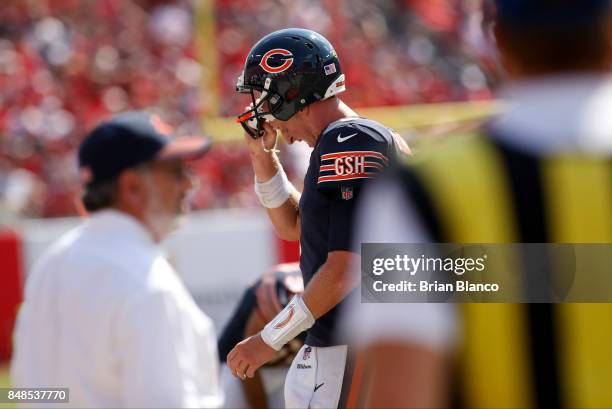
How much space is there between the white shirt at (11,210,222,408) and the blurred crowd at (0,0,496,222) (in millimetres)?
8859

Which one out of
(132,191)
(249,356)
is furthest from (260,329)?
(132,191)

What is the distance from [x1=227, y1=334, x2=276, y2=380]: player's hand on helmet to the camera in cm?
332

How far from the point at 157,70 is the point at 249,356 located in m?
11.1

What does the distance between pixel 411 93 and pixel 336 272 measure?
39.7 feet

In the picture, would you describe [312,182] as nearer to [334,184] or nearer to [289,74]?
[334,184]

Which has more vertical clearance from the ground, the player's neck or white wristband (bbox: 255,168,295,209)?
the player's neck

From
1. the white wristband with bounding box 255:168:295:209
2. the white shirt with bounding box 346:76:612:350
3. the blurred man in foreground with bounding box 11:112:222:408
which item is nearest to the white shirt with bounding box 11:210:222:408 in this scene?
the blurred man in foreground with bounding box 11:112:222:408

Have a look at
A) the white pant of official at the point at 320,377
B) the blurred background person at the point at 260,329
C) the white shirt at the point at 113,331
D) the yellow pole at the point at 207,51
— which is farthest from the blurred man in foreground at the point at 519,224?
the yellow pole at the point at 207,51

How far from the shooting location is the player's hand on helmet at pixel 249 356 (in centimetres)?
332

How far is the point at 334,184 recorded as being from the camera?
130 inches

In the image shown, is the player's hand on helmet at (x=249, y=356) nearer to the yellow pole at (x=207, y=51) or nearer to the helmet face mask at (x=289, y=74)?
the helmet face mask at (x=289, y=74)

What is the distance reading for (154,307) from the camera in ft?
8.33

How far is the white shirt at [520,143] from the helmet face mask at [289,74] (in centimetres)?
205

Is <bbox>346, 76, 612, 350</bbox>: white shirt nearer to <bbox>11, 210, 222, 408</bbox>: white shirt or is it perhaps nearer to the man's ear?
<bbox>11, 210, 222, 408</bbox>: white shirt
